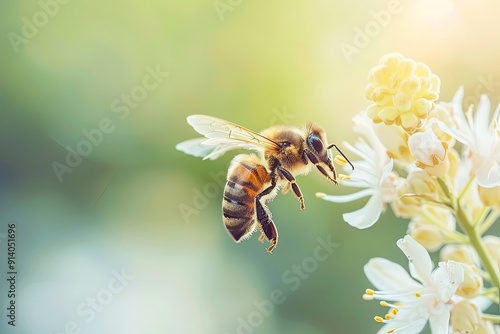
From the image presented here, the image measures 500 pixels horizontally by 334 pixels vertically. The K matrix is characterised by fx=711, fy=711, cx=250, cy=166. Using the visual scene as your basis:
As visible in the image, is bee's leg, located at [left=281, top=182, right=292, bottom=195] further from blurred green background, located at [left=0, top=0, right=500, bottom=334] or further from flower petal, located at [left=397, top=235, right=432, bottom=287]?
blurred green background, located at [left=0, top=0, right=500, bottom=334]

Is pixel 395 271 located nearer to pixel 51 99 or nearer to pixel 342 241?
pixel 342 241

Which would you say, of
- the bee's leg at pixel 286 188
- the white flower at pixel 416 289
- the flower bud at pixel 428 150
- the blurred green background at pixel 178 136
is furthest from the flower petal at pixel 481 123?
the blurred green background at pixel 178 136

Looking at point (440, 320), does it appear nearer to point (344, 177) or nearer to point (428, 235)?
point (428, 235)

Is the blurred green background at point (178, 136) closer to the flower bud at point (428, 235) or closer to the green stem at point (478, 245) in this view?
the flower bud at point (428, 235)

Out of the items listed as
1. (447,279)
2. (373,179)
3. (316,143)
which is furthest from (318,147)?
(447,279)

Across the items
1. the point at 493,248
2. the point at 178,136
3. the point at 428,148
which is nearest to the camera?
the point at 428,148

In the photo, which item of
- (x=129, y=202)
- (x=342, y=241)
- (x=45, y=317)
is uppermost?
(x=129, y=202)

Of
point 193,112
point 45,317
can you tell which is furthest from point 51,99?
point 45,317
